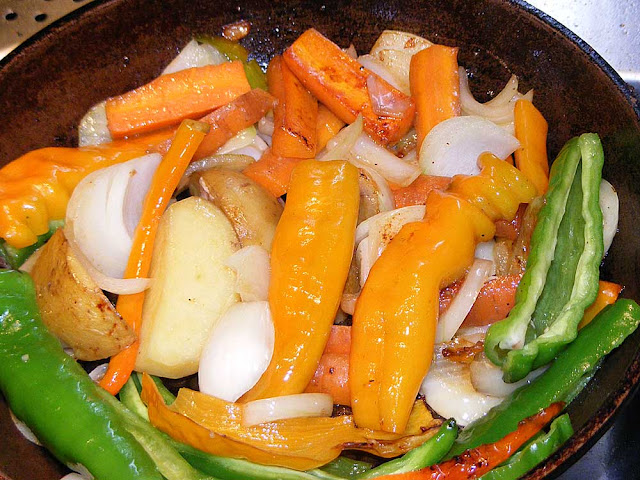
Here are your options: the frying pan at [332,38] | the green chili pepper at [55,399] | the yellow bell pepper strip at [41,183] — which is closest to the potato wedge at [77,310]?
the green chili pepper at [55,399]

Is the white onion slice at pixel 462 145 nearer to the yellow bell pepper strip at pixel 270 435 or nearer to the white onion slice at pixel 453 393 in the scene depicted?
the white onion slice at pixel 453 393

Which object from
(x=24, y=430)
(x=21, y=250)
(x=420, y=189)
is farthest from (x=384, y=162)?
(x=24, y=430)

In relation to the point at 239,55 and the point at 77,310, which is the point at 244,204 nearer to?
the point at 77,310

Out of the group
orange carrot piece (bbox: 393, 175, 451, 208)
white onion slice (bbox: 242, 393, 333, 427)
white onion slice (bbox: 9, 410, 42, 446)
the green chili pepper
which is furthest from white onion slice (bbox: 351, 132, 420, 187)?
white onion slice (bbox: 9, 410, 42, 446)

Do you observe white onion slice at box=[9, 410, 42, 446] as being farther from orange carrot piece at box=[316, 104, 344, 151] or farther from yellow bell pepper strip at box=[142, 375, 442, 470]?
orange carrot piece at box=[316, 104, 344, 151]

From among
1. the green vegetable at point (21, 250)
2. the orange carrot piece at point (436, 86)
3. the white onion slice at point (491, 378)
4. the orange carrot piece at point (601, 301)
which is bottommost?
the white onion slice at point (491, 378)

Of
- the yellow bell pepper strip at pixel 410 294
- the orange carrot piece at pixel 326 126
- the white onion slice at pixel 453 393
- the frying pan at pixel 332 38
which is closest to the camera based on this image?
the yellow bell pepper strip at pixel 410 294

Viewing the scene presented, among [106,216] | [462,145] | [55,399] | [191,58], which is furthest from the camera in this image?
[191,58]
